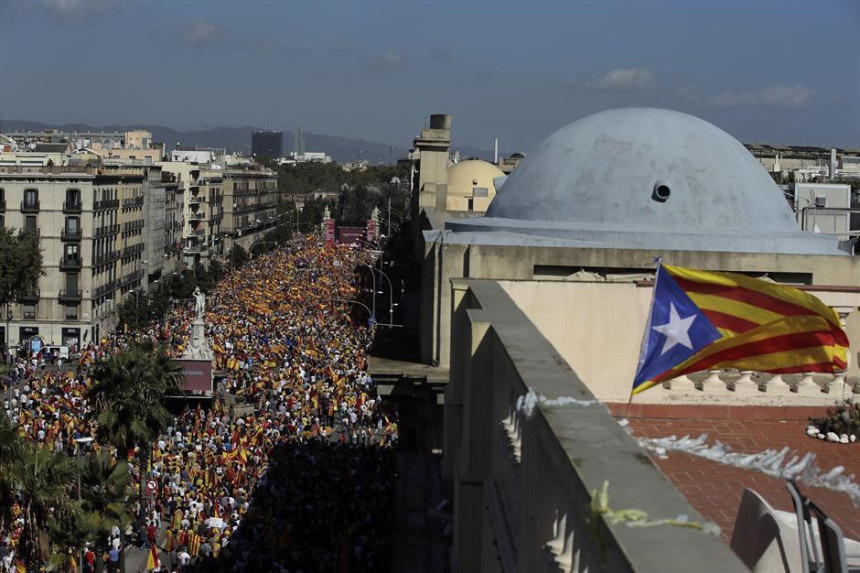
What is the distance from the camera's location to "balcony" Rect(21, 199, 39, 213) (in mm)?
60438

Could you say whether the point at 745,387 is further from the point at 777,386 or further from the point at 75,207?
the point at 75,207

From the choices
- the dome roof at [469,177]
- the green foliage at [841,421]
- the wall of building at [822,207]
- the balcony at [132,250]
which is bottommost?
the balcony at [132,250]

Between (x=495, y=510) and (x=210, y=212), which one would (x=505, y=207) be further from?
(x=210, y=212)

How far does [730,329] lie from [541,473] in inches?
74.6

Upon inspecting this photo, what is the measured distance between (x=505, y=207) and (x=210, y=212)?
88.9 metres

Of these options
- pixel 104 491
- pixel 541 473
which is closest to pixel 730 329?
pixel 541 473

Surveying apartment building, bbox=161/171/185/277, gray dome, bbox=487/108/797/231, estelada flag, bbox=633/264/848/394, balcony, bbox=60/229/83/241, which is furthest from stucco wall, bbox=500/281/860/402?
apartment building, bbox=161/171/185/277

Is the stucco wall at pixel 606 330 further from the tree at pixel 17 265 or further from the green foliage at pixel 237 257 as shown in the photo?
the green foliage at pixel 237 257

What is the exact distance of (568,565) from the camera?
4.57 metres

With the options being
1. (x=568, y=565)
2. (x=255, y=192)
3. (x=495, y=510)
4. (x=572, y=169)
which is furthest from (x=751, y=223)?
(x=255, y=192)

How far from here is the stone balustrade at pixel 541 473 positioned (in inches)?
131

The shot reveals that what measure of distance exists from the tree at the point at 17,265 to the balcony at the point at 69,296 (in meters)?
7.19

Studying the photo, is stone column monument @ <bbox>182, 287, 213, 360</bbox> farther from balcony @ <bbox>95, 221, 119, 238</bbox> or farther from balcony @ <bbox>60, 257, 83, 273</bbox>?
balcony @ <bbox>95, 221, 119, 238</bbox>

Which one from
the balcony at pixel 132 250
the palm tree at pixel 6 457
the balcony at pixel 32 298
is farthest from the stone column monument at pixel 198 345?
the balcony at pixel 132 250
